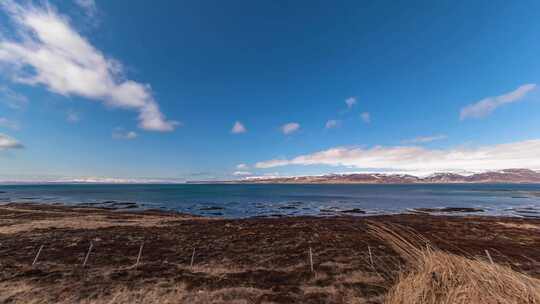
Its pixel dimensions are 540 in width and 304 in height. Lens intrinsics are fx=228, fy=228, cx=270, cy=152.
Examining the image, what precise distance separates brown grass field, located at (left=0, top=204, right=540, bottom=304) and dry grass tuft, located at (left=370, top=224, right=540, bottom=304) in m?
0.01

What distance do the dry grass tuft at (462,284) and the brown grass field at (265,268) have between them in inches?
0.6

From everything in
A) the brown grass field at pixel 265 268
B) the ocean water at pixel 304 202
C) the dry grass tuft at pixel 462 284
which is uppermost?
the dry grass tuft at pixel 462 284

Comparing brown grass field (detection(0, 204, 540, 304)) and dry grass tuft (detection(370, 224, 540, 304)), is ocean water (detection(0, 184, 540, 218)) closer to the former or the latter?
brown grass field (detection(0, 204, 540, 304))

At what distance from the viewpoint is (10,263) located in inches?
519

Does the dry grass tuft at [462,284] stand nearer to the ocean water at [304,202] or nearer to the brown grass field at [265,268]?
the brown grass field at [265,268]

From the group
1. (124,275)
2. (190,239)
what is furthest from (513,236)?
(124,275)

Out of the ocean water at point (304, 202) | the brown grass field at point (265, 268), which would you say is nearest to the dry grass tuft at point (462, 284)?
the brown grass field at point (265, 268)

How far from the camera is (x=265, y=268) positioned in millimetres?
13086

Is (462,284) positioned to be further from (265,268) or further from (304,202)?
(304,202)

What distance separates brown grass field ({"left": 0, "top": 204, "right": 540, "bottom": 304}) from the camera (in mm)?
3549

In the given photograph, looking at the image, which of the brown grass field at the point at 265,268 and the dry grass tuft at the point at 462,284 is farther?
the brown grass field at the point at 265,268


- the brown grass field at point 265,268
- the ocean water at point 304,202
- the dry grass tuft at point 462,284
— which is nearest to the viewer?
the dry grass tuft at point 462,284

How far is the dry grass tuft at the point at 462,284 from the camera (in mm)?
2967

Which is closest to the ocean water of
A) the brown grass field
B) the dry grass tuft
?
the brown grass field
